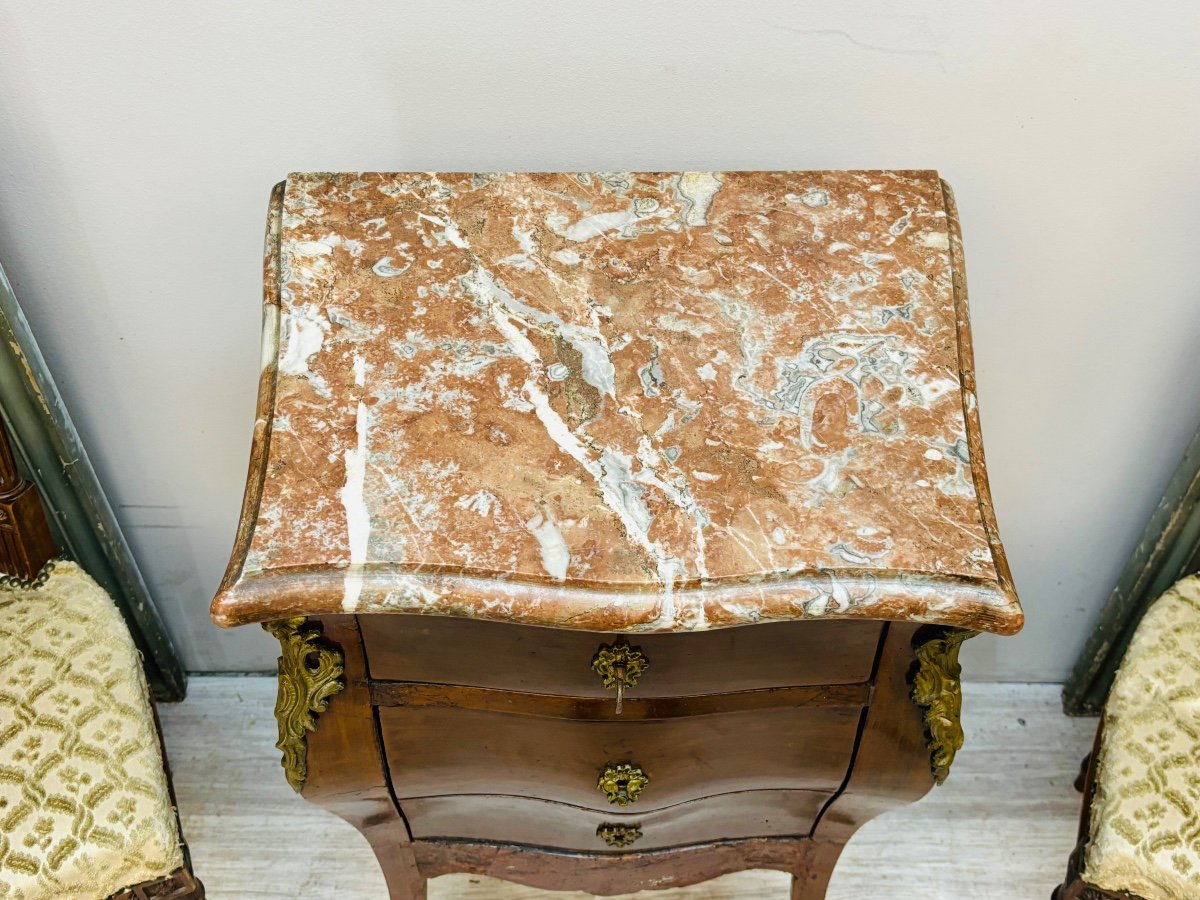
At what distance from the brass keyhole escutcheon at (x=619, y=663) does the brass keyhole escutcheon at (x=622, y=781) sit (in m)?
0.13

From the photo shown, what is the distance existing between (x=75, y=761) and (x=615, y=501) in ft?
2.00

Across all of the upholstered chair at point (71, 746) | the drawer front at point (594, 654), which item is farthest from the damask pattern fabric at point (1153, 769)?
the upholstered chair at point (71, 746)

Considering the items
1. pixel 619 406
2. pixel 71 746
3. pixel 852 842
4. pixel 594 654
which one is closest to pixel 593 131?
pixel 619 406

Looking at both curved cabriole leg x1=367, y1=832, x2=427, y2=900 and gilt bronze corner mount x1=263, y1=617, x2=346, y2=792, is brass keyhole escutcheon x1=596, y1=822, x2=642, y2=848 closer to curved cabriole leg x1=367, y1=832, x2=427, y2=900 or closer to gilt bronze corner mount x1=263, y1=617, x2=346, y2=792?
curved cabriole leg x1=367, y1=832, x2=427, y2=900

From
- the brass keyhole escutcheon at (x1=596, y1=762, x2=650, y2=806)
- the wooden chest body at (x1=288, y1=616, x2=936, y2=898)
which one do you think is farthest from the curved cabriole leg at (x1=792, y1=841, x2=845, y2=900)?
the brass keyhole escutcheon at (x1=596, y1=762, x2=650, y2=806)

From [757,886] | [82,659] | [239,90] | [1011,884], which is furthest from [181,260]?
[1011,884]

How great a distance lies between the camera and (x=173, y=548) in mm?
1450

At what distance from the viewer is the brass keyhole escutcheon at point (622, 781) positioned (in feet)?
2.88

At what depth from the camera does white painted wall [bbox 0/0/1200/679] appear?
98cm

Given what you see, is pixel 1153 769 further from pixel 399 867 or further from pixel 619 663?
pixel 399 867

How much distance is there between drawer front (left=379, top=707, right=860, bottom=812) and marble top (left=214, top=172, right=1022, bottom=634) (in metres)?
0.20

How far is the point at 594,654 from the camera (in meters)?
0.77

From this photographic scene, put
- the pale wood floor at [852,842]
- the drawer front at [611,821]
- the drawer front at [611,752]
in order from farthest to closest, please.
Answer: the pale wood floor at [852,842] < the drawer front at [611,821] < the drawer front at [611,752]

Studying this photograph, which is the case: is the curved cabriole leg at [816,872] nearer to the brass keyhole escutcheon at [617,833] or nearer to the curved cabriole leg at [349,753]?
the brass keyhole escutcheon at [617,833]
